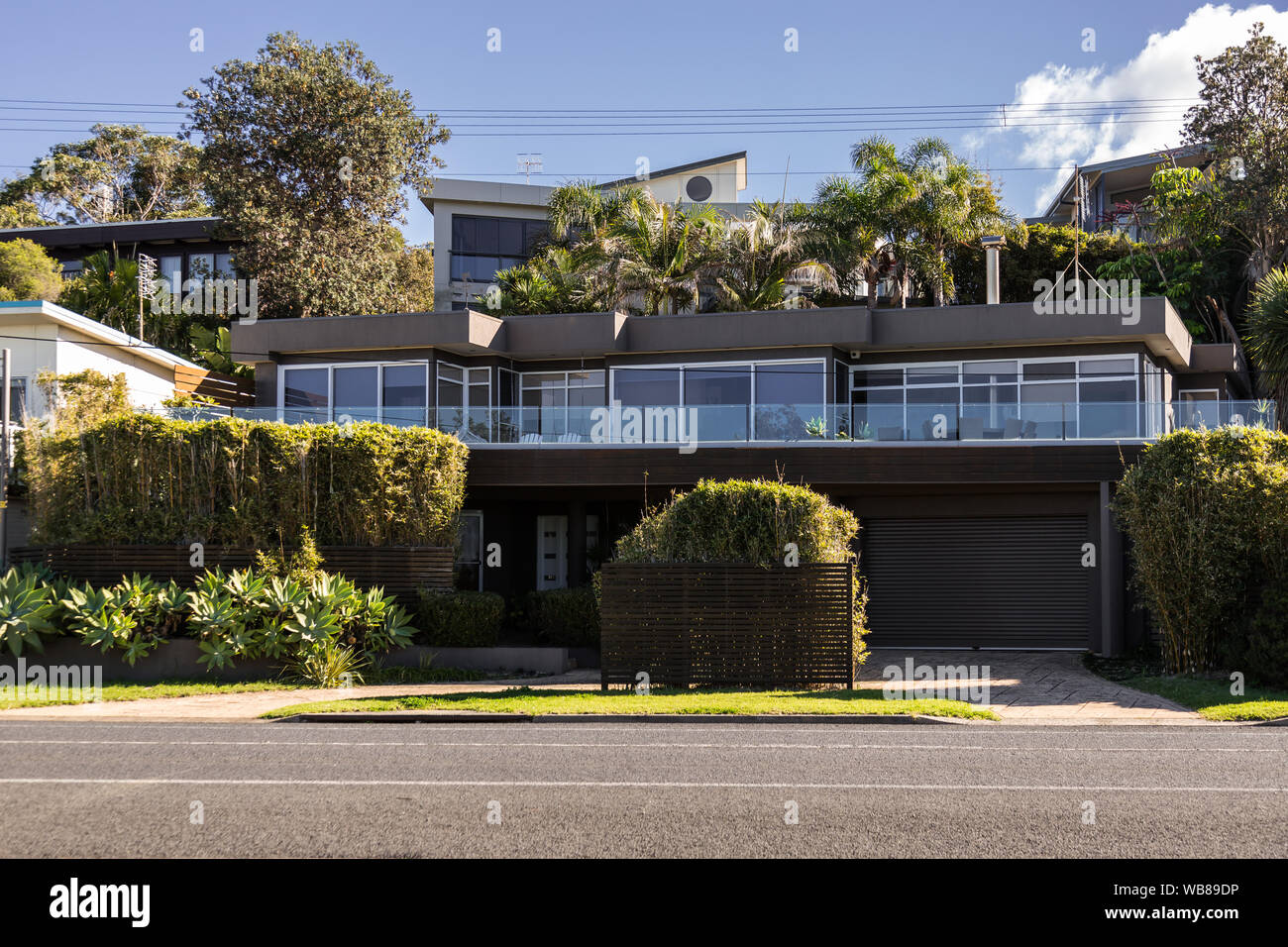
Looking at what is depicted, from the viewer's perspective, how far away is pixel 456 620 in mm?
21938

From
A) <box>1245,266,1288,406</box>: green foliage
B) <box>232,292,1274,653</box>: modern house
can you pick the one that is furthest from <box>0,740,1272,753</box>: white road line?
<box>1245,266,1288,406</box>: green foliage

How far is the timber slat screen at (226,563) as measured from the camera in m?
22.0

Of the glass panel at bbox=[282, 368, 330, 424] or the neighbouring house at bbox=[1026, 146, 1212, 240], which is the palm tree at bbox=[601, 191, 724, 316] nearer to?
the glass panel at bbox=[282, 368, 330, 424]

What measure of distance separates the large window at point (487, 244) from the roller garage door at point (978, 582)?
2530 centimetres

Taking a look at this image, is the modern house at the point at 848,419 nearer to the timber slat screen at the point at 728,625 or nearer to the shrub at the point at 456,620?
the shrub at the point at 456,620

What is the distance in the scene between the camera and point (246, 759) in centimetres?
1162

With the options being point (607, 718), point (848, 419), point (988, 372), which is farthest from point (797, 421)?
point (607, 718)

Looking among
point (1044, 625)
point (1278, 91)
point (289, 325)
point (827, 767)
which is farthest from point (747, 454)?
point (1278, 91)

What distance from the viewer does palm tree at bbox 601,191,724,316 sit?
116 feet

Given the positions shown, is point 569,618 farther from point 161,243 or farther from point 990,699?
point 161,243

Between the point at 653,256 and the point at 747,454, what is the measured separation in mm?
12419

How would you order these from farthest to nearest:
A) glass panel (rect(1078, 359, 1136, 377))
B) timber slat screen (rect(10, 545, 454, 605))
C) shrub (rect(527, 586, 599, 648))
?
glass panel (rect(1078, 359, 1136, 377)), shrub (rect(527, 586, 599, 648)), timber slat screen (rect(10, 545, 454, 605))

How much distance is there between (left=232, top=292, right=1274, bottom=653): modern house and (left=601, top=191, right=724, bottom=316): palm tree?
5528 millimetres
